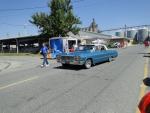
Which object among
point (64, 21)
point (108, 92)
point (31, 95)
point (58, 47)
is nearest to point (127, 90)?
point (108, 92)

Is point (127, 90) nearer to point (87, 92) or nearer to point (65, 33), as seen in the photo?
point (87, 92)

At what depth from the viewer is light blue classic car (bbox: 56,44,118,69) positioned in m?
15.5

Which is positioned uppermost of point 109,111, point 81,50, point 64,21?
point 64,21

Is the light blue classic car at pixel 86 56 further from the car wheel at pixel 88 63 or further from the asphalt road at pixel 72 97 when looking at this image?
the asphalt road at pixel 72 97

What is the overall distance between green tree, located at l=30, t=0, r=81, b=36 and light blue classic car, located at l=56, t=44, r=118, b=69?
20579 millimetres

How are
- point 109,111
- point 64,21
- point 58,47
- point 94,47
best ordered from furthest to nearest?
point 64,21 → point 58,47 → point 94,47 → point 109,111

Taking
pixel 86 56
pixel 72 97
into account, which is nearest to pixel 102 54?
pixel 86 56

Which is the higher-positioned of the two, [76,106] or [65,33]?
[65,33]

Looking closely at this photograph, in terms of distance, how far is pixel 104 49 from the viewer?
18.6 meters

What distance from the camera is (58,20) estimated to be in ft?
127

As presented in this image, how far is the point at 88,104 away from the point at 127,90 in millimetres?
2275

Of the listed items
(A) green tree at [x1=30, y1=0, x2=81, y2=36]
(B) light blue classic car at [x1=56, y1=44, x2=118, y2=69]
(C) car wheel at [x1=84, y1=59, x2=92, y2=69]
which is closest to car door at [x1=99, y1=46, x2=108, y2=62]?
(B) light blue classic car at [x1=56, y1=44, x2=118, y2=69]

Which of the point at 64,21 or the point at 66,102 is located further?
the point at 64,21

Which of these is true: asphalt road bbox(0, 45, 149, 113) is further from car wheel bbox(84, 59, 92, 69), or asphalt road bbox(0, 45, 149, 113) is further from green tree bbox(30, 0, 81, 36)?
green tree bbox(30, 0, 81, 36)
